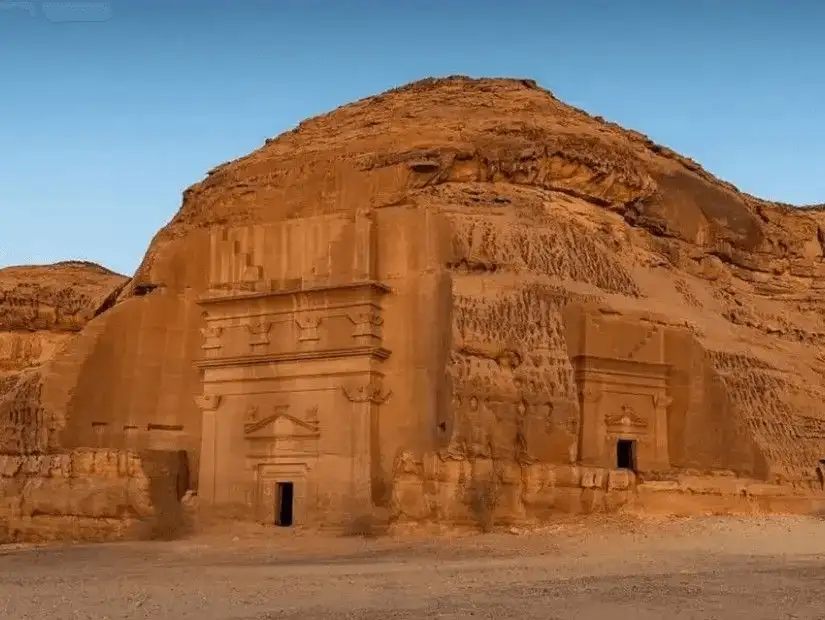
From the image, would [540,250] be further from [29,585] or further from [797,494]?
[29,585]

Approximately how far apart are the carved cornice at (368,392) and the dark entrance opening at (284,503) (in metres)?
2.81

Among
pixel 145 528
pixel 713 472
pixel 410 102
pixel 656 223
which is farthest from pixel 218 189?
pixel 713 472

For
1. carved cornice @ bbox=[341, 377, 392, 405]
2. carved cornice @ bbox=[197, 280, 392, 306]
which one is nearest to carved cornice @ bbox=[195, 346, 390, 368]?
carved cornice @ bbox=[341, 377, 392, 405]

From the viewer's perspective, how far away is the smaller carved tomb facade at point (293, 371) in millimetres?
24766

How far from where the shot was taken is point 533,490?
23.4m

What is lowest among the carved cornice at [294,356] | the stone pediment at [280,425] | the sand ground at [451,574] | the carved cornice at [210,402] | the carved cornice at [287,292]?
the sand ground at [451,574]

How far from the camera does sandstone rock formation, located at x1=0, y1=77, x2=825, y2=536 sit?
78.8 ft

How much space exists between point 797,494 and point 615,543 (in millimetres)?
7116

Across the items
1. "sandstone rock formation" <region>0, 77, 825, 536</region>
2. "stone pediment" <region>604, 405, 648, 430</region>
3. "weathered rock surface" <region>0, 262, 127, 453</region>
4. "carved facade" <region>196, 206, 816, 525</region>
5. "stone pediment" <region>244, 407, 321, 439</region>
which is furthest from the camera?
"weathered rock surface" <region>0, 262, 127, 453</region>

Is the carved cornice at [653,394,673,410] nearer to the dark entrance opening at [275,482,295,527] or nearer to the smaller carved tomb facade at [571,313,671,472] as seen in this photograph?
the smaller carved tomb facade at [571,313,671,472]

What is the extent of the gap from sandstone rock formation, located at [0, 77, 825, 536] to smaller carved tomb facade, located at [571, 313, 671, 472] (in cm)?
5

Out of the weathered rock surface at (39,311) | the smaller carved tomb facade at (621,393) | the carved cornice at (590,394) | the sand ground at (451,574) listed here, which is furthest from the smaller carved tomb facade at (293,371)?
the weathered rock surface at (39,311)

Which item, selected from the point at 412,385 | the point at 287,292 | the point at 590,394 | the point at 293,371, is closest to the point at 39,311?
the point at 287,292

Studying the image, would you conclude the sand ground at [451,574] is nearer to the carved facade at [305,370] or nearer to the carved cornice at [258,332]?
the carved facade at [305,370]
